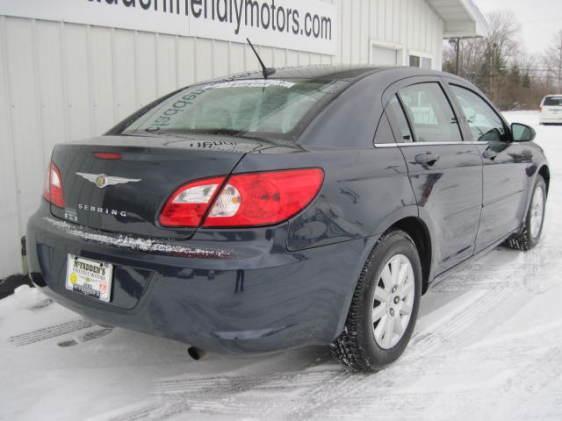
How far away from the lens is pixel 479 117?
406 cm

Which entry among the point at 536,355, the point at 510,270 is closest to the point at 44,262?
the point at 536,355

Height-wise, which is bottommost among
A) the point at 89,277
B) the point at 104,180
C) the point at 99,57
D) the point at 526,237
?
the point at 526,237

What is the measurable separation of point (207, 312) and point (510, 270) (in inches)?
126

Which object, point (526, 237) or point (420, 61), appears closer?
point (526, 237)

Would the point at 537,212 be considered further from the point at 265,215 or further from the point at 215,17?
the point at 265,215

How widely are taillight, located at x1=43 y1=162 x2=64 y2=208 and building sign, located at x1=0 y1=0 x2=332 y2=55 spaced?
185cm

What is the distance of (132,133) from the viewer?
302 cm

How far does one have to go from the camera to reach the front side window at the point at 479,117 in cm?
384

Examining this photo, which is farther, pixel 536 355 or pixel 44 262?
pixel 536 355

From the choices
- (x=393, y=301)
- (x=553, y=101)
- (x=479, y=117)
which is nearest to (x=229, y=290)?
(x=393, y=301)

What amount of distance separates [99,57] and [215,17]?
1.44 metres

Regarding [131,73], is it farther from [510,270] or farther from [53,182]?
[510,270]

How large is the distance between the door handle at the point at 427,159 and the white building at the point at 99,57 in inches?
113

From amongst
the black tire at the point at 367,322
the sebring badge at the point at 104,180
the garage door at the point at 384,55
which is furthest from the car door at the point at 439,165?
the garage door at the point at 384,55
